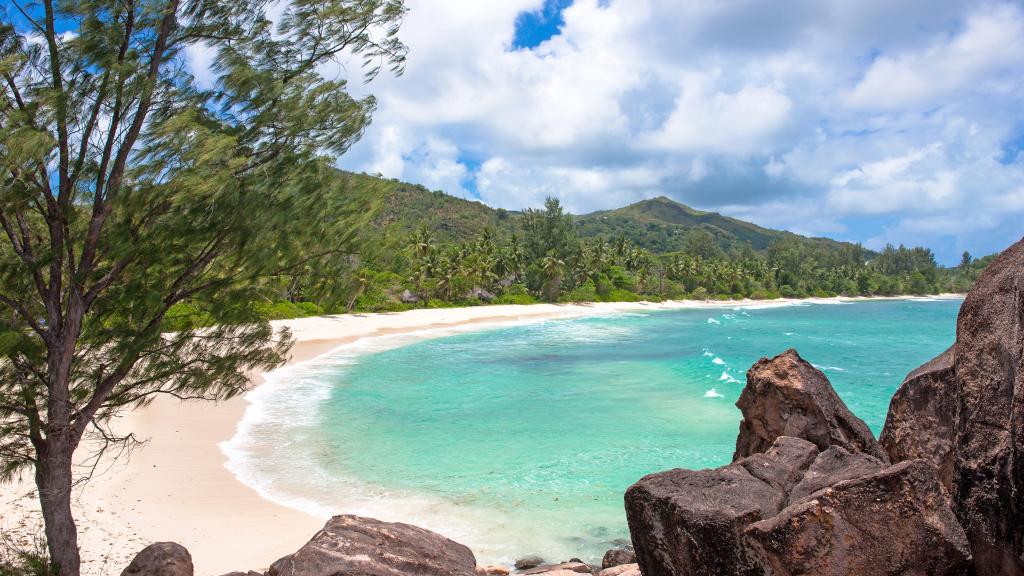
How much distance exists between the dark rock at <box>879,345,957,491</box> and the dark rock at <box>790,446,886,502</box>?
0.83 metres

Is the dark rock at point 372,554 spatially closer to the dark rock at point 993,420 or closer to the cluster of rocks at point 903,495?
the cluster of rocks at point 903,495

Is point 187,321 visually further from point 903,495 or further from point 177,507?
point 903,495

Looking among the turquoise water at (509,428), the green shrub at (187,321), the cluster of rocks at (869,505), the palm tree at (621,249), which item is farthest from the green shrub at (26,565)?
the palm tree at (621,249)

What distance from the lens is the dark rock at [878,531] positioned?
4.02m

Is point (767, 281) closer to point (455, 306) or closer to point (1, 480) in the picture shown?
point (455, 306)

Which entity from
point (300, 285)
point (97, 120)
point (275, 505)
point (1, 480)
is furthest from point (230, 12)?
point (275, 505)

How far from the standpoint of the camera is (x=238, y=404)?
796 inches

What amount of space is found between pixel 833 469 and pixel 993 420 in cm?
137

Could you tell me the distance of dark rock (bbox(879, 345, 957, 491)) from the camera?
5605 mm

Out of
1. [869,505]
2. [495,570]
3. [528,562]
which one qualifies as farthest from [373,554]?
[528,562]

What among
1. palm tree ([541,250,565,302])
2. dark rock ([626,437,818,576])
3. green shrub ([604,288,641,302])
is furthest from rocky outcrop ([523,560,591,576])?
green shrub ([604,288,641,302])

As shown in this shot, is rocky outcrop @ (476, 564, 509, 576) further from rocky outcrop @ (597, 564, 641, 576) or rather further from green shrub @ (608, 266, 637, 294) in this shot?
green shrub @ (608, 266, 637, 294)

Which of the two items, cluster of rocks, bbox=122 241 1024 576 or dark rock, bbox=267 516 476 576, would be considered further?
dark rock, bbox=267 516 476 576

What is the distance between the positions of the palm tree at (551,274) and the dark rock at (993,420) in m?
70.2
